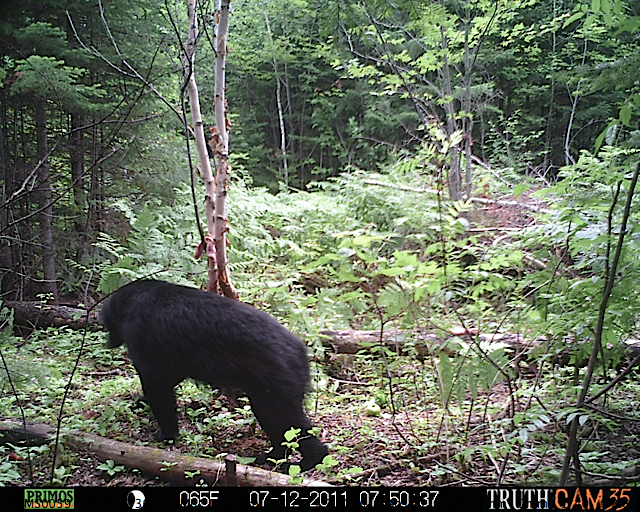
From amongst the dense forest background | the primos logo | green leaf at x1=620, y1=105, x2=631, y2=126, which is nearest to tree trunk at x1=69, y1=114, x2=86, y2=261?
the dense forest background

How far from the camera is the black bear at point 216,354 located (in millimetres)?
2203

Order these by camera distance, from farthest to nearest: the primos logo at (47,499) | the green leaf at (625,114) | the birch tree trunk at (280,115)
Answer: the birch tree trunk at (280,115), the primos logo at (47,499), the green leaf at (625,114)

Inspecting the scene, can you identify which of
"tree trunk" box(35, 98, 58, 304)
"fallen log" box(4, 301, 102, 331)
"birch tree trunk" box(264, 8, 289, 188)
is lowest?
"fallen log" box(4, 301, 102, 331)

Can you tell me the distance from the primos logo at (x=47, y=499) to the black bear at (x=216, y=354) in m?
0.68

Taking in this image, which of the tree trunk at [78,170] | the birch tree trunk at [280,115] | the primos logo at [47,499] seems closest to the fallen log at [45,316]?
the tree trunk at [78,170]

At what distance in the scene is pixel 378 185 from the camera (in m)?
5.29

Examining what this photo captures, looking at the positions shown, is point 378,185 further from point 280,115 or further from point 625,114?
point 625,114

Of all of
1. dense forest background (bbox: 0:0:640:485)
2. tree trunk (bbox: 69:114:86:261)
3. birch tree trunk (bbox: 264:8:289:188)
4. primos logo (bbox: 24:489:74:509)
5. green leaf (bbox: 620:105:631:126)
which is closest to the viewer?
green leaf (bbox: 620:105:631:126)

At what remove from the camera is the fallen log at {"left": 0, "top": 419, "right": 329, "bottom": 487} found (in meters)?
1.88

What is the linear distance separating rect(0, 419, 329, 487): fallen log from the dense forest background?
1.50 ft

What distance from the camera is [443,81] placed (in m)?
4.33

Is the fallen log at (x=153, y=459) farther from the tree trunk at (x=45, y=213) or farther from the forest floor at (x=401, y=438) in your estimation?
the tree trunk at (x=45, y=213)

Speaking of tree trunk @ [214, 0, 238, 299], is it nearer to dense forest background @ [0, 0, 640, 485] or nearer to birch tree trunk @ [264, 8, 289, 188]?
dense forest background @ [0, 0, 640, 485]

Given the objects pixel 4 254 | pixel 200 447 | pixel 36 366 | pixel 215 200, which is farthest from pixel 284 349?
pixel 4 254
